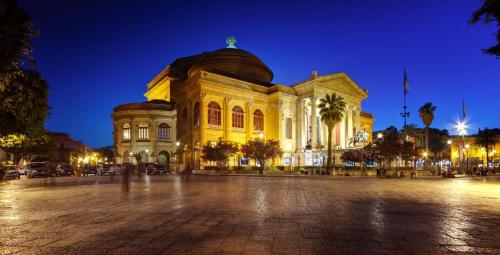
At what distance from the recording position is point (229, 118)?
52.2m

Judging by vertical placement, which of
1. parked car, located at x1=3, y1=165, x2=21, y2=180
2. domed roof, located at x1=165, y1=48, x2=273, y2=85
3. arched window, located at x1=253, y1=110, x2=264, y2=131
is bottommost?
parked car, located at x1=3, y1=165, x2=21, y2=180

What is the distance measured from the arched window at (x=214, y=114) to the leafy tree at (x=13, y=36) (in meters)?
38.1

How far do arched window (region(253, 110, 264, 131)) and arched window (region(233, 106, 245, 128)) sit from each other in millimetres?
2596

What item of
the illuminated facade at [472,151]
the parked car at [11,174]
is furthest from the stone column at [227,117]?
the illuminated facade at [472,151]

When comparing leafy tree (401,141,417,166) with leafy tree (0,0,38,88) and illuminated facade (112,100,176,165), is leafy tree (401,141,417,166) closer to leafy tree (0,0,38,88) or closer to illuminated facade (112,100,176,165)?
illuminated facade (112,100,176,165)

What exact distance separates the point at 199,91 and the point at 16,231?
144 feet

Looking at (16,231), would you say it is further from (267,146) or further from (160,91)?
(160,91)

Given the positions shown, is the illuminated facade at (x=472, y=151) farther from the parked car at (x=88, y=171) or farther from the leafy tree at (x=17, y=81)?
the leafy tree at (x=17, y=81)

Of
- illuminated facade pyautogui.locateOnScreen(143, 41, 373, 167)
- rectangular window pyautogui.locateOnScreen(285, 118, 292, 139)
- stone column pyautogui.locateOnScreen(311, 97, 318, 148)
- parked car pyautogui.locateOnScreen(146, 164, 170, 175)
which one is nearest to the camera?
parked car pyautogui.locateOnScreen(146, 164, 170, 175)

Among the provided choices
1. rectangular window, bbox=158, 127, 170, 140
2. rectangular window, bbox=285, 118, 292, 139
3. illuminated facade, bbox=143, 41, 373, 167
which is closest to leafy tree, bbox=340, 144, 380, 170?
illuminated facade, bbox=143, 41, 373, 167

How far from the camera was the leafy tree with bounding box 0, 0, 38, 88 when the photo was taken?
10703mm

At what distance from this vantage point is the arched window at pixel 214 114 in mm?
50688

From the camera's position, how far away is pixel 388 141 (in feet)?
125

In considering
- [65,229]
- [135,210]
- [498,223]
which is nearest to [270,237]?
[65,229]
